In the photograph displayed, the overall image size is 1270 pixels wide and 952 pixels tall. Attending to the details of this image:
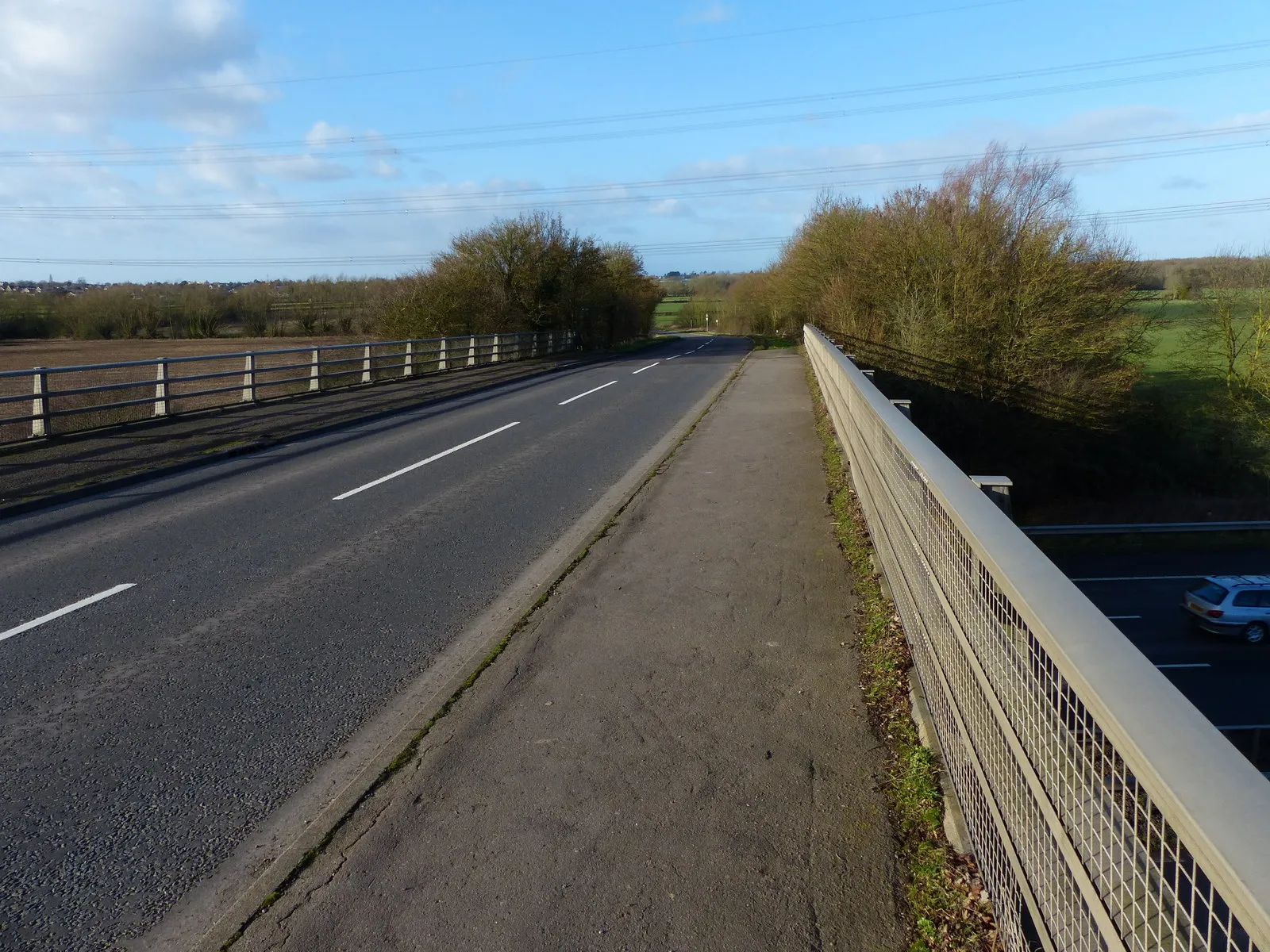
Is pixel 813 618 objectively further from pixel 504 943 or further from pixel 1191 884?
pixel 1191 884

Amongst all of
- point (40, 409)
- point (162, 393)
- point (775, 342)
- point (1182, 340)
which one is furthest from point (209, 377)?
point (775, 342)

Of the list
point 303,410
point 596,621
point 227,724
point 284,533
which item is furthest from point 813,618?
point 303,410

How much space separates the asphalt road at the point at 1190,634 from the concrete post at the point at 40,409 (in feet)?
49.0

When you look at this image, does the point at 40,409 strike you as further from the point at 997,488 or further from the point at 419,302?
the point at 419,302

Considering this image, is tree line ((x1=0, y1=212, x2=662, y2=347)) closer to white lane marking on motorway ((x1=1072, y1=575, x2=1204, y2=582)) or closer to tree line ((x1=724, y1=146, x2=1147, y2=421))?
tree line ((x1=724, y1=146, x2=1147, y2=421))

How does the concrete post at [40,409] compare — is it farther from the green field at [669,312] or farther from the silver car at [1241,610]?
the green field at [669,312]

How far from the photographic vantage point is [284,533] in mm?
8805

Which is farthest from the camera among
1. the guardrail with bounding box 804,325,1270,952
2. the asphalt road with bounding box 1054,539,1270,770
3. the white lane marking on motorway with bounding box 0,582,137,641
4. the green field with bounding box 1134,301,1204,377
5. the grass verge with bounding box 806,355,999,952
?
the green field with bounding box 1134,301,1204,377

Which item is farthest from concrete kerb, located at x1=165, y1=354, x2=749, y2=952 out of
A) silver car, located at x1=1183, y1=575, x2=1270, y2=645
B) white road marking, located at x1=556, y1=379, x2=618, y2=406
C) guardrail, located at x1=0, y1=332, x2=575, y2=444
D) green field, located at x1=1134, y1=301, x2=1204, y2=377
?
green field, located at x1=1134, y1=301, x2=1204, y2=377

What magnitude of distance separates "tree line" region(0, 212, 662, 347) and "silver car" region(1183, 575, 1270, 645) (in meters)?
29.1

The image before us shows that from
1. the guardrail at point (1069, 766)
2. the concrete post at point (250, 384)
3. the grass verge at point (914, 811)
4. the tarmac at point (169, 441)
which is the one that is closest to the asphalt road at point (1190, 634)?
the grass verge at point (914, 811)

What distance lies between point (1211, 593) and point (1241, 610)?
106 centimetres

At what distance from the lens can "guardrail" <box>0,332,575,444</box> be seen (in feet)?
47.5

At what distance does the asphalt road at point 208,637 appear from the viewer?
3.59 m
